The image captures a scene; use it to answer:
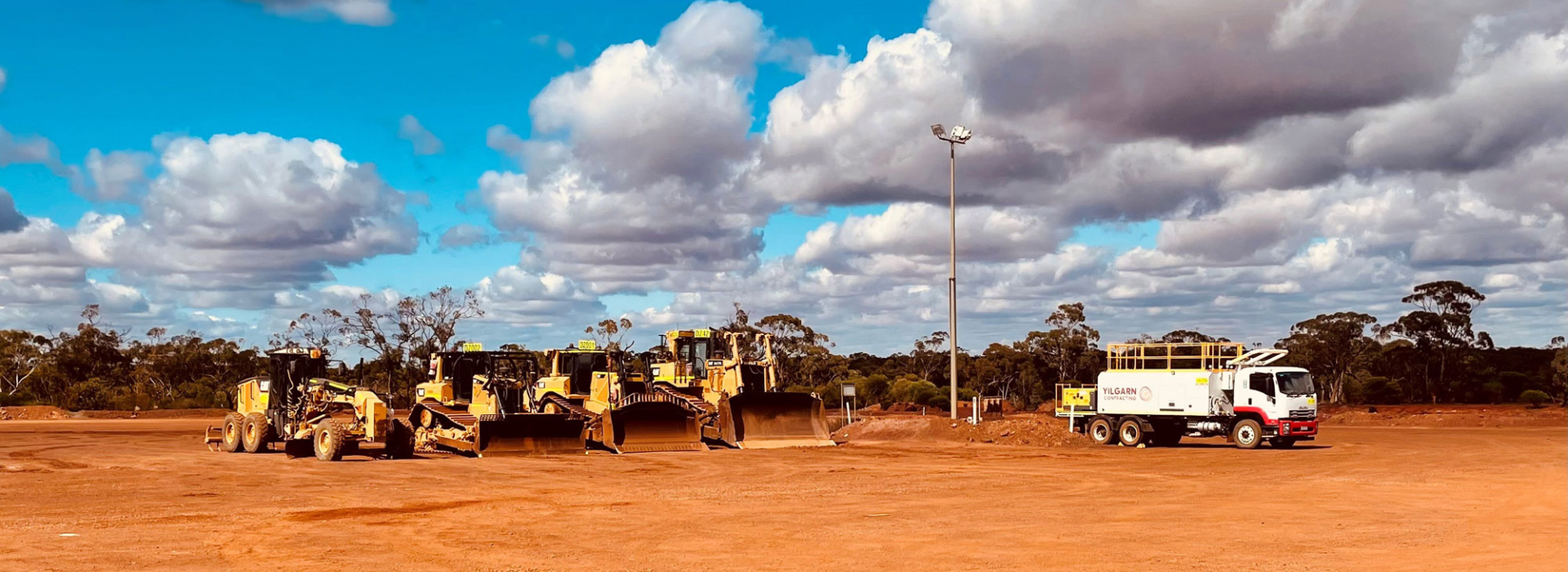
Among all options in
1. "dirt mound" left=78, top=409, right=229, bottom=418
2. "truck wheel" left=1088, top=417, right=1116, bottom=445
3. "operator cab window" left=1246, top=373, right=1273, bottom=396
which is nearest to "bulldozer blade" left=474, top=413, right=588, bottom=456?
"truck wheel" left=1088, top=417, right=1116, bottom=445

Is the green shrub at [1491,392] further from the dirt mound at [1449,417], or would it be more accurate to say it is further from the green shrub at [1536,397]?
the dirt mound at [1449,417]

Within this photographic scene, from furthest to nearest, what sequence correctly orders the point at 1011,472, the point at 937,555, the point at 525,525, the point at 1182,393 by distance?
the point at 1182,393 < the point at 1011,472 < the point at 525,525 < the point at 937,555

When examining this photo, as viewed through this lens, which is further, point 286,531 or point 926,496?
point 926,496

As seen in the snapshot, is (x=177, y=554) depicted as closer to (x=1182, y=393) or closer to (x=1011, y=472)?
(x=1011, y=472)

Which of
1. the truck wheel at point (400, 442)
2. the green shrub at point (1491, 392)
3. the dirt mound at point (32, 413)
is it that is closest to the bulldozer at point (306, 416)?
the truck wheel at point (400, 442)

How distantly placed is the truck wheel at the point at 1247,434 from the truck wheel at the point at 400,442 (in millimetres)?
21066

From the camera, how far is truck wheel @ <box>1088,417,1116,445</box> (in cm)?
3762

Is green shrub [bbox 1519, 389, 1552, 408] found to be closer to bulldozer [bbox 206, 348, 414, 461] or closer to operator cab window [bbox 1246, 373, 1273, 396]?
operator cab window [bbox 1246, 373, 1273, 396]

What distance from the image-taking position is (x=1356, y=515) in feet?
57.7

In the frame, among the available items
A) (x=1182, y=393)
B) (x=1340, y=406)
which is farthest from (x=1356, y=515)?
(x=1340, y=406)

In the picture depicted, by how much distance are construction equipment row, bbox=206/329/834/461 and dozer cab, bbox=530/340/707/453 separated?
0.03 meters

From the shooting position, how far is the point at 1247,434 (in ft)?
116

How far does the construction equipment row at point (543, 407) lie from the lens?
30.4 metres

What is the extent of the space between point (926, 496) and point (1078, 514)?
3.32m
